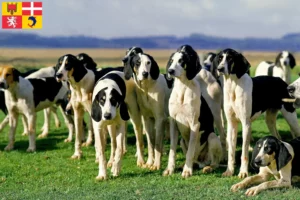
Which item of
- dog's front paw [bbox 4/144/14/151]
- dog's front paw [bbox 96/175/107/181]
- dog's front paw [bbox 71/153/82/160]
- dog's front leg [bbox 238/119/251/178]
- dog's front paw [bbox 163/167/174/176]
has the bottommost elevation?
dog's front paw [bbox 4/144/14/151]

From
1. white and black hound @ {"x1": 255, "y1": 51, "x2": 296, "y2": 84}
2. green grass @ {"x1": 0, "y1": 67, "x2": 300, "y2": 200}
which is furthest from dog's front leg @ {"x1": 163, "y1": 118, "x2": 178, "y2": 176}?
white and black hound @ {"x1": 255, "y1": 51, "x2": 296, "y2": 84}

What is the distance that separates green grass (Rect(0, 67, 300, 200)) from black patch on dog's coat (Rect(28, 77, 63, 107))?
3.39ft

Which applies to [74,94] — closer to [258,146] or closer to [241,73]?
[241,73]

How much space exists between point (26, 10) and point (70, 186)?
12.6 meters

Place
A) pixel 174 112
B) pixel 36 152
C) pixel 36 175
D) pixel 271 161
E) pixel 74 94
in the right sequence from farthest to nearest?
1. pixel 36 152
2. pixel 74 94
3. pixel 36 175
4. pixel 174 112
5. pixel 271 161

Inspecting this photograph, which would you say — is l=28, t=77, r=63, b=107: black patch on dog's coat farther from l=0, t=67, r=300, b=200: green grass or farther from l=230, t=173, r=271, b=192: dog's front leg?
l=230, t=173, r=271, b=192: dog's front leg

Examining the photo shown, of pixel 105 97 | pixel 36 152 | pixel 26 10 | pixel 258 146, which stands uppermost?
pixel 26 10

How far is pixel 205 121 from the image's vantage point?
894 centimetres

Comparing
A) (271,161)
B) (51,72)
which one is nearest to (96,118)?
(271,161)

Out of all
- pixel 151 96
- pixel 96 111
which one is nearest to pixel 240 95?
pixel 151 96

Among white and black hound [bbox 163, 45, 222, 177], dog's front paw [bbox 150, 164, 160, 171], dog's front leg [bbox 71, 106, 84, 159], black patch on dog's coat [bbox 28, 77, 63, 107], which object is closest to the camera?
white and black hound [bbox 163, 45, 222, 177]

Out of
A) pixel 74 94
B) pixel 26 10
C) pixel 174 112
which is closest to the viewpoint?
pixel 174 112

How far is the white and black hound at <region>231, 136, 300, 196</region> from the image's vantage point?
7.46m

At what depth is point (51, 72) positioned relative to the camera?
43.4ft
